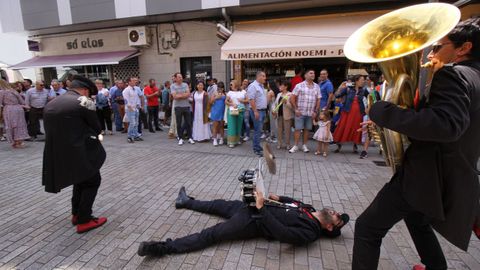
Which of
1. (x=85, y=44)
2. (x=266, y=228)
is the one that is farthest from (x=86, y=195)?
(x=85, y=44)

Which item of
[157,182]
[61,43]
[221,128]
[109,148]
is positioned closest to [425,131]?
[157,182]

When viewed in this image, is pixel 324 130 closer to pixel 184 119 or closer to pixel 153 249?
pixel 184 119

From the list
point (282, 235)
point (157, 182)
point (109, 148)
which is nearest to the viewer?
point (282, 235)

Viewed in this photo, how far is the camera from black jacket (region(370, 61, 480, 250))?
1.38 m

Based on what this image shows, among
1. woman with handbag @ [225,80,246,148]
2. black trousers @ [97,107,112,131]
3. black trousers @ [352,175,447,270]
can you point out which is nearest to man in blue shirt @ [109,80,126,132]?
black trousers @ [97,107,112,131]

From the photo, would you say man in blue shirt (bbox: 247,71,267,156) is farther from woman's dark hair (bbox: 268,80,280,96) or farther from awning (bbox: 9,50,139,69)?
awning (bbox: 9,50,139,69)

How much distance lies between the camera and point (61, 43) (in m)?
13.1

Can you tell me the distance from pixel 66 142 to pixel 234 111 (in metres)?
4.34

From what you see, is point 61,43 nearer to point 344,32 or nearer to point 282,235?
point 344,32

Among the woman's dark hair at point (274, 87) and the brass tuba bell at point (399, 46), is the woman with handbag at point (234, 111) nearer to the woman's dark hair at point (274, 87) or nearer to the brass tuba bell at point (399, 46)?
the woman's dark hair at point (274, 87)

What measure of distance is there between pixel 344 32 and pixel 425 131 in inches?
313

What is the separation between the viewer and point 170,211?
3.41 meters

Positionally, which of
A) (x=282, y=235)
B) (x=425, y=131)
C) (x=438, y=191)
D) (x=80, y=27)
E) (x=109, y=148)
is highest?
(x=80, y=27)

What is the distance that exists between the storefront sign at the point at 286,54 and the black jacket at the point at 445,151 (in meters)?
6.70
